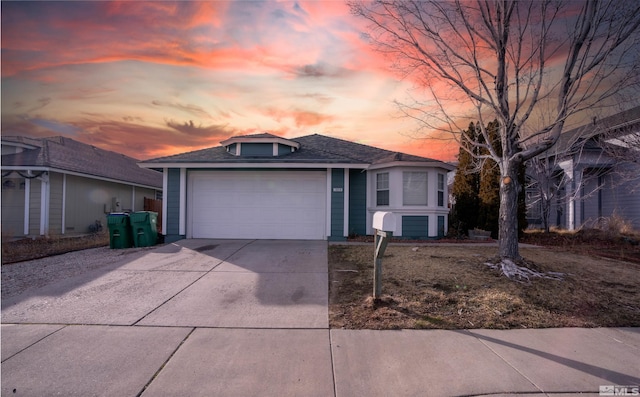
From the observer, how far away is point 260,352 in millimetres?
3354

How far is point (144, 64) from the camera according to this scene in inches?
332

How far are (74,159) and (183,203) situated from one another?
8192 millimetres

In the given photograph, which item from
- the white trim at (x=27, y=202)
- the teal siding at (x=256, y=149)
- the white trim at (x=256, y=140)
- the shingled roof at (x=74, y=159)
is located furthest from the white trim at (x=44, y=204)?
the teal siding at (x=256, y=149)

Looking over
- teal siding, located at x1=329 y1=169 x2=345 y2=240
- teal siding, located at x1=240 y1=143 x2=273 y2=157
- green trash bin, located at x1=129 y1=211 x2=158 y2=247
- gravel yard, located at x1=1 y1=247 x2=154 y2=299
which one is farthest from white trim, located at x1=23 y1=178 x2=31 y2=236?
teal siding, located at x1=329 y1=169 x2=345 y2=240

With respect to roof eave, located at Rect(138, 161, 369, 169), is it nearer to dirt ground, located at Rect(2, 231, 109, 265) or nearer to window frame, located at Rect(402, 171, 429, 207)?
window frame, located at Rect(402, 171, 429, 207)

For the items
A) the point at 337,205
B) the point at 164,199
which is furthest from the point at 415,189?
the point at 164,199

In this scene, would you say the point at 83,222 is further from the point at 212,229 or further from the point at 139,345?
the point at 139,345

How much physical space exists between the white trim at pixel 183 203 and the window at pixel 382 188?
6996 millimetres

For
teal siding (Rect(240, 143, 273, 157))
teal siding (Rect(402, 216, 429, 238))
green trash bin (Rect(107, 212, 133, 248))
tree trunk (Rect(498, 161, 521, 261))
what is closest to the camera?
tree trunk (Rect(498, 161, 521, 261))

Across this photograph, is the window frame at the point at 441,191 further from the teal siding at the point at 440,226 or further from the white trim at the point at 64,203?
the white trim at the point at 64,203

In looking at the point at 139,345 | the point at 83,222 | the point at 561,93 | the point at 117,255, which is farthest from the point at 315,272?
the point at 83,222

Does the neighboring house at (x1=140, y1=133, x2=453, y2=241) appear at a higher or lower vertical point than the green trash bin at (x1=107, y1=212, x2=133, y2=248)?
higher

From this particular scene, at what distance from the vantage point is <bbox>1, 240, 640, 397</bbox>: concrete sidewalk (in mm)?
2793

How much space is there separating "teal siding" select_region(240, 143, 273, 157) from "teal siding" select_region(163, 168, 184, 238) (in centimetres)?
246
